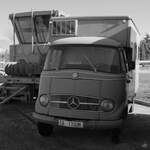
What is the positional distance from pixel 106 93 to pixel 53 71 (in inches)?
53.2

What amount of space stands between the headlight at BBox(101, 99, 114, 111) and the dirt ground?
2.85ft

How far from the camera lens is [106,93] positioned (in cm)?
631

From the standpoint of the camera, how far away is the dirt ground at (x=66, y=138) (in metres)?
A: 6.32

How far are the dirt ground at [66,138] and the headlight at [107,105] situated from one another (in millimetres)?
869

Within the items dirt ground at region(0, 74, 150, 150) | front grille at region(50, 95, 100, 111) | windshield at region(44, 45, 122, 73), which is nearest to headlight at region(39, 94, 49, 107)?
front grille at region(50, 95, 100, 111)

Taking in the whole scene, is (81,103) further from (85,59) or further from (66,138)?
(66,138)

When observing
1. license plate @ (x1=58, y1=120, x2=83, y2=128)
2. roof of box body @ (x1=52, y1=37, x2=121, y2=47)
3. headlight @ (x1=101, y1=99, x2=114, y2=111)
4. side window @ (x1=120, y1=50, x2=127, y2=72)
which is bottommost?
license plate @ (x1=58, y1=120, x2=83, y2=128)

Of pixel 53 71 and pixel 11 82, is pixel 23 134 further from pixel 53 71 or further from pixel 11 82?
pixel 11 82

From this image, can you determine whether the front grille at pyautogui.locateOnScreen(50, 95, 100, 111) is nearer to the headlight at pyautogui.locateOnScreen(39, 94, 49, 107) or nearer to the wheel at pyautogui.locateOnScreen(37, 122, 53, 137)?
the headlight at pyautogui.locateOnScreen(39, 94, 49, 107)

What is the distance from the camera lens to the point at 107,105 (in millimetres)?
6262

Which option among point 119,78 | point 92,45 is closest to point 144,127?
point 119,78

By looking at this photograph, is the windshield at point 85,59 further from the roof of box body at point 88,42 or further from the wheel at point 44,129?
the wheel at point 44,129

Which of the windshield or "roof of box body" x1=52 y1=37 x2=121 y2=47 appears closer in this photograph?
the windshield

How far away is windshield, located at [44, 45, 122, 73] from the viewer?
261 inches
